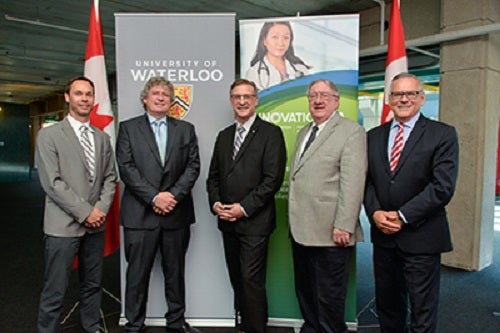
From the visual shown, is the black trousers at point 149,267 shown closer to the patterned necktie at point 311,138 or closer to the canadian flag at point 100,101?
the canadian flag at point 100,101

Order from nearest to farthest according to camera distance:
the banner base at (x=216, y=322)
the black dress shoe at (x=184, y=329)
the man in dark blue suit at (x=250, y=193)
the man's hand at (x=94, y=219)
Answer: the man's hand at (x=94, y=219)
the man in dark blue suit at (x=250, y=193)
the black dress shoe at (x=184, y=329)
the banner base at (x=216, y=322)

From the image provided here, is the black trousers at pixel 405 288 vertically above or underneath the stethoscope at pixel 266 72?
underneath

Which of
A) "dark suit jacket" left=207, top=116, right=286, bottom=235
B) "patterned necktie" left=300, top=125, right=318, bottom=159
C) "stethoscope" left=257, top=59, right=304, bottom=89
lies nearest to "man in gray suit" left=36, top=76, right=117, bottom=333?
"dark suit jacket" left=207, top=116, right=286, bottom=235

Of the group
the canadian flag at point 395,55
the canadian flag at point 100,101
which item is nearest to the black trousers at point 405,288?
the canadian flag at point 395,55

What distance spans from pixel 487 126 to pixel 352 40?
2412mm

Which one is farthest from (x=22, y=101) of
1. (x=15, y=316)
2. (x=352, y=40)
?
(x=352, y=40)

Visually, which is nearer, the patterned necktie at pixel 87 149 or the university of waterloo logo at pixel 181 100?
the patterned necktie at pixel 87 149

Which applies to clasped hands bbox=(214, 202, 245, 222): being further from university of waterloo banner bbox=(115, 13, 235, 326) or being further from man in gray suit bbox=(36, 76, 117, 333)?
man in gray suit bbox=(36, 76, 117, 333)

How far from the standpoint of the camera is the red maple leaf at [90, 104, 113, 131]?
3.02m

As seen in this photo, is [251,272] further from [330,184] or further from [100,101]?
[100,101]

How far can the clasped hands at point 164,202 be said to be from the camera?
2.54 metres

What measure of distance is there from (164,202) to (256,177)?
61 cm

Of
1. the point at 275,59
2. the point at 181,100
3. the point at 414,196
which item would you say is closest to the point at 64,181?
the point at 181,100

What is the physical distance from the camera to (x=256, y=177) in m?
2.55
